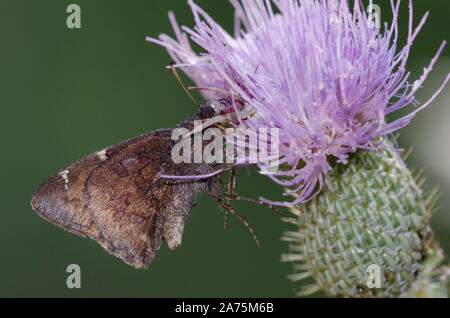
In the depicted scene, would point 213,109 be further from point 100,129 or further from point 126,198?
point 100,129

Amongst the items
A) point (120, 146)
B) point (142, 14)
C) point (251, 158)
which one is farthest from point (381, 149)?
point (142, 14)

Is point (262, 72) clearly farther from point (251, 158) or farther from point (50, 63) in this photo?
point (50, 63)

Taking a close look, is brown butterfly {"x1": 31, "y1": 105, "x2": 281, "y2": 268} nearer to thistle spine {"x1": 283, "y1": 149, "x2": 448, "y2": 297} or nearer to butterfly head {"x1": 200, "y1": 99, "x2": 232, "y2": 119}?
butterfly head {"x1": 200, "y1": 99, "x2": 232, "y2": 119}

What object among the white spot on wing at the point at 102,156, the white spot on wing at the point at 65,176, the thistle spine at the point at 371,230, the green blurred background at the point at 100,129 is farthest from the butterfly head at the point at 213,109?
the green blurred background at the point at 100,129

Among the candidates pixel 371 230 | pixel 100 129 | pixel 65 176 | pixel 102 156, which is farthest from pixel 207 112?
pixel 100 129

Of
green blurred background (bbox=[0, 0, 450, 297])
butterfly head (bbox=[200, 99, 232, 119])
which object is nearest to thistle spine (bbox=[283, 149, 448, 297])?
butterfly head (bbox=[200, 99, 232, 119])
